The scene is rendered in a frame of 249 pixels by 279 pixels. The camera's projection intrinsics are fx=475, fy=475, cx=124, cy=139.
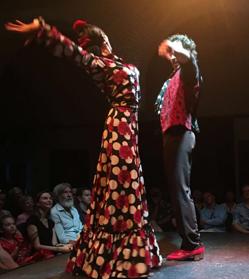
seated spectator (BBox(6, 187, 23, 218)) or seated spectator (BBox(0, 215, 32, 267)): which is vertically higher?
seated spectator (BBox(6, 187, 23, 218))

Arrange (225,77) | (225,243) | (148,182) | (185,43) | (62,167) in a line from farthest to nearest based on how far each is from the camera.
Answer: (62,167) → (148,182) → (225,77) → (225,243) → (185,43)

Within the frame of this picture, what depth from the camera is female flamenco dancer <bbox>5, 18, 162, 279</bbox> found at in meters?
2.28

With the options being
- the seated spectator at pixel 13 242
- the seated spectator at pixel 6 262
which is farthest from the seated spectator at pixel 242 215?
the seated spectator at pixel 6 262

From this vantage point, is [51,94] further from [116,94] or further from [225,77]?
[116,94]

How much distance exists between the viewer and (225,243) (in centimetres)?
344

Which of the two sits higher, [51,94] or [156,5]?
[156,5]

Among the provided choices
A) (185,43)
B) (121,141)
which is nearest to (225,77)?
(185,43)

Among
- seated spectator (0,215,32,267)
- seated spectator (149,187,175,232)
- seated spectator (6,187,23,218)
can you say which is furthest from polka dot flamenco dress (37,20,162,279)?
seated spectator (149,187,175,232)

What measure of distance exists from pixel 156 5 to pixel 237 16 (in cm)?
102

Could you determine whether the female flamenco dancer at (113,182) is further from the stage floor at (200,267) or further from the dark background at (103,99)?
the dark background at (103,99)

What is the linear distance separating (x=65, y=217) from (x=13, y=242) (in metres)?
0.52

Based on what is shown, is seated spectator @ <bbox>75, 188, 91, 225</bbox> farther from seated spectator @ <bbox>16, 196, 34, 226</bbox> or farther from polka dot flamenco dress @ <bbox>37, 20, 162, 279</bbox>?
polka dot flamenco dress @ <bbox>37, 20, 162, 279</bbox>

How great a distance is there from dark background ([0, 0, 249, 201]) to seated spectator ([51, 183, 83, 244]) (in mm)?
2408

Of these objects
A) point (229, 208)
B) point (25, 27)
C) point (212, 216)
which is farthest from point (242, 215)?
point (25, 27)
